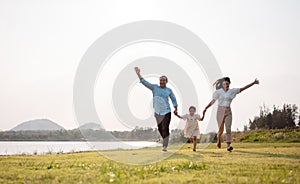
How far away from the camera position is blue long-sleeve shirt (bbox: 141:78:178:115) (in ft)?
53.7

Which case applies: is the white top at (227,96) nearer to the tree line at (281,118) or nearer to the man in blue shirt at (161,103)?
the man in blue shirt at (161,103)

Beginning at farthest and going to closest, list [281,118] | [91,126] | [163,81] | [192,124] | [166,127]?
1. [281,118]
2. [192,124]
3. [163,81]
4. [166,127]
5. [91,126]

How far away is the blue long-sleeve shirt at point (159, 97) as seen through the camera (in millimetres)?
16375

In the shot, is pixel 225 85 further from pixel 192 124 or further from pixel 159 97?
pixel 159 97

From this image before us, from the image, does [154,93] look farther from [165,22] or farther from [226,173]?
[226,173]

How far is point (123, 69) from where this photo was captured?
15.8 metres

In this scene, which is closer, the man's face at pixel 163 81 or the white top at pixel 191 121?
the man's face at pixel 163 81

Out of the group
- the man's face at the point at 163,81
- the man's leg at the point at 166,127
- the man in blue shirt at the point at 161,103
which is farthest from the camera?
the man's face at the point at 163,81

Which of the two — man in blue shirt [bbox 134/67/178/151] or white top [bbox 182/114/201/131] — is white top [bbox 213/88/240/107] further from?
man in blue shirt [bbox 134/67/178/151]

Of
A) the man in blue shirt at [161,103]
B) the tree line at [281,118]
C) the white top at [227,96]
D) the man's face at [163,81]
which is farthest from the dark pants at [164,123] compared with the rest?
the tree line at [281,118]

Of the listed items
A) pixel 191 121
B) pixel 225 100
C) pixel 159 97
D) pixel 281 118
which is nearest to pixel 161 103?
pixel 159 97

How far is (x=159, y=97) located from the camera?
16391mm

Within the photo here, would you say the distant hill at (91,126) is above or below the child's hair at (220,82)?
below

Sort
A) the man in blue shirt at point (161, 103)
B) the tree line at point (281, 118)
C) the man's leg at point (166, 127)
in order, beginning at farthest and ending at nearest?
the tree line at point (281, 118)
the man in blue shirt at point (161, 103)
the man's leg at point (166, 127)
